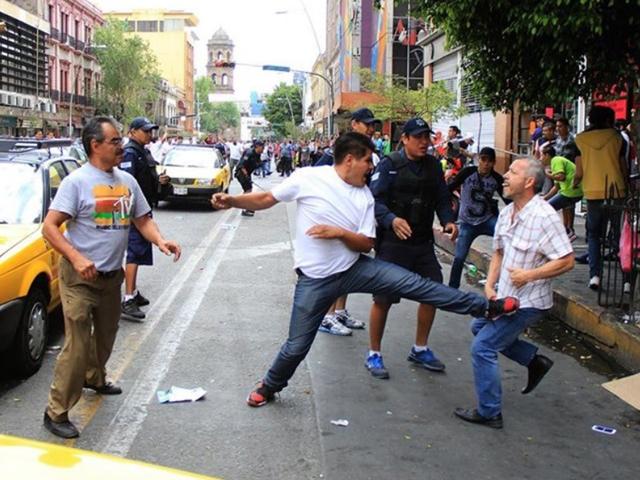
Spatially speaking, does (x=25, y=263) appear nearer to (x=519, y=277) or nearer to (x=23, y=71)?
(x=519, y=277)

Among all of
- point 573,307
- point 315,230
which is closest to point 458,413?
point 315,230

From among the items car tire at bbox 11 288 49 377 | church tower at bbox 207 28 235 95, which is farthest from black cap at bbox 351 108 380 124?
church tower at bbox 207 28 235 95

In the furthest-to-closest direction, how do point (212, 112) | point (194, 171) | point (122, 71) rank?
1. point (212, 112)
2. point (122, 71)
3. point (194, 171)

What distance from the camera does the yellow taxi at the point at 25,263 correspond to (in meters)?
5.09

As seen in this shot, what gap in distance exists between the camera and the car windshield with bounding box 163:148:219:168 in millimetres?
18344

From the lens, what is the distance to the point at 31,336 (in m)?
5.43

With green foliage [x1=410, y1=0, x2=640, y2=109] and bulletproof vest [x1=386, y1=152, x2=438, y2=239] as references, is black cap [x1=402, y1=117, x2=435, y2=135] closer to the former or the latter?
bulletproof vest [x1=386, y1=152, x2=438, y2=239]

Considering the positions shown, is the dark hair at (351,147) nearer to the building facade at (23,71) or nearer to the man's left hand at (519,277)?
the man's left hand at (519,277)

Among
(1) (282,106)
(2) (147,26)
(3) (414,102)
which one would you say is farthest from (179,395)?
(2) (147,26)

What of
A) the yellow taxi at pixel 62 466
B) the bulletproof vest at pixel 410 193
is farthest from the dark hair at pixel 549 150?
Answer: the yellow taxi at pixel 62 466

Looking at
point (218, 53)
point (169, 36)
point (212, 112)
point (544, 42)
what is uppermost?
point (218, 53)

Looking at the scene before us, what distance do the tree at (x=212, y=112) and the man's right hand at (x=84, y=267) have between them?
418 feet

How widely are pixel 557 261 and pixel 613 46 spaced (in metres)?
3.18

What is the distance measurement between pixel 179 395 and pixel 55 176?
2962mm
